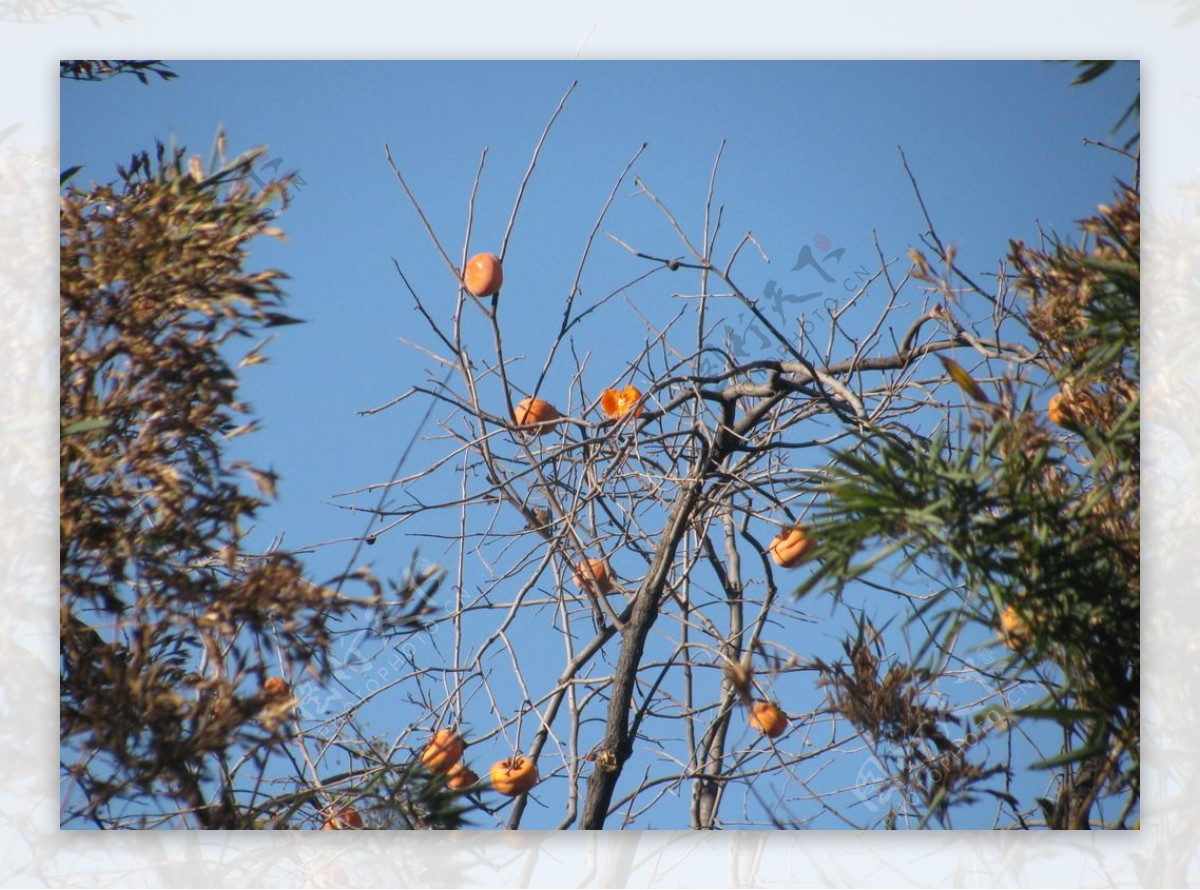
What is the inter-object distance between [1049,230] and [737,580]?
76 cm

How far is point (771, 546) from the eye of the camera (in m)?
2.43

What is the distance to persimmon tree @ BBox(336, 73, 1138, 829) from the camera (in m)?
2.36

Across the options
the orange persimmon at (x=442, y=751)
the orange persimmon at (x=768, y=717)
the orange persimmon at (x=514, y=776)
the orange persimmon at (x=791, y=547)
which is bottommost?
the orange persimmon at (x=514, y=776)

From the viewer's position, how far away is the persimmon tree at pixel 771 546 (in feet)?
7.73

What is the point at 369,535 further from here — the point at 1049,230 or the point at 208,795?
the point at 1049,230

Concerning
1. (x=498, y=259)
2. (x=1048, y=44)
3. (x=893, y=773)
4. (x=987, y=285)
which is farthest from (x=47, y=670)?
(x=1048, y=44)

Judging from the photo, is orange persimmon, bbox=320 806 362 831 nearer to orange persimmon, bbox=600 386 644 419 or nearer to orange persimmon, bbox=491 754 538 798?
orange persimmon, bbox=491 754 538 798

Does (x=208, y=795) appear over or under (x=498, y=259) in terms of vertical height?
under

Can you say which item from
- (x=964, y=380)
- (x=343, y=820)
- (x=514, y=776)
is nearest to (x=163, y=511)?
(x=343, y=820)

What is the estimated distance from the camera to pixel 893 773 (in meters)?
2.39

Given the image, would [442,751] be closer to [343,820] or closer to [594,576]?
[343,820]

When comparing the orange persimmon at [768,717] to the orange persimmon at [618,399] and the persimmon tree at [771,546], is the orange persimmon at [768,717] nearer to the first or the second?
the persimmon tree at [771,546]

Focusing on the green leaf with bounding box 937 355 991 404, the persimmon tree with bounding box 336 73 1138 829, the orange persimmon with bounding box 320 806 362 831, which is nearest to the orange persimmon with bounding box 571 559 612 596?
the persimmon tree with bounding box 336 73 1138 829

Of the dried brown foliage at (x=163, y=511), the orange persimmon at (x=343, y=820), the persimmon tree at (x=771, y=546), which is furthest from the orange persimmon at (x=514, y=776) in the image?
the dried brown foliage at (x=163, y=511)
